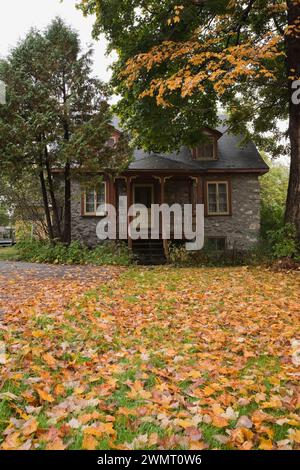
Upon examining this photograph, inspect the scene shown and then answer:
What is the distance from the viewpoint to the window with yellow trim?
19.3 metres

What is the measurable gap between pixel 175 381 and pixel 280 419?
1014 millimetres

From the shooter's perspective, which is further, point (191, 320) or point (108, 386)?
point (191, 320)

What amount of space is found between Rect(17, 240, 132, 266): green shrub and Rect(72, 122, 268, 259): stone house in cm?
370

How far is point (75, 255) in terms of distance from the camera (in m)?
14.0

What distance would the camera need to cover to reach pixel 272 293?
7.88 m

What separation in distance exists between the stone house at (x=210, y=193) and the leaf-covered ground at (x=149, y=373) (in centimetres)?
1177

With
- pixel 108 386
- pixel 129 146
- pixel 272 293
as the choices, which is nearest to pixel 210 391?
pixel 108 386

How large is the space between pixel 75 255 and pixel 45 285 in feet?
17.9

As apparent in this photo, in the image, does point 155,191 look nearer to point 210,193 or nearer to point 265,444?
point 210,193

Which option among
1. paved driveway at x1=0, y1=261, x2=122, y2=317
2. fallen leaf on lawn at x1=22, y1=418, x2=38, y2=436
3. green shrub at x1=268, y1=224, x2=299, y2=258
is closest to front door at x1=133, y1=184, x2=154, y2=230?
paved driveway at x1=0, y1=261, x2=122, y2=317

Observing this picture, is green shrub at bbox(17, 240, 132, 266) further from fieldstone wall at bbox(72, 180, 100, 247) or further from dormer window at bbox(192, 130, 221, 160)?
dormer window at bbox(192, 130, 221, 160)

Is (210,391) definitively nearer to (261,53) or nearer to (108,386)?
(108,386)

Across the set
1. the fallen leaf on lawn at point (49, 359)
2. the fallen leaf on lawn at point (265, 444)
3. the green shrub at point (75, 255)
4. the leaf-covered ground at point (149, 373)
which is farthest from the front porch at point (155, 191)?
the fallen leaf on lawn at point (265, 444)

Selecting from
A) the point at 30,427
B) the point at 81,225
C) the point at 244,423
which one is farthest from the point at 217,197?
the point at 30,427
